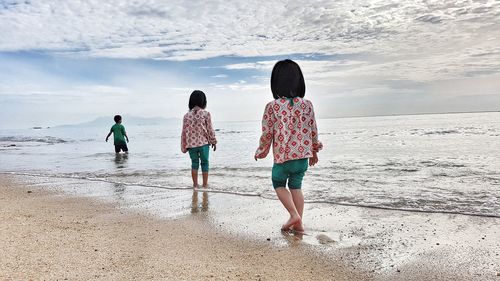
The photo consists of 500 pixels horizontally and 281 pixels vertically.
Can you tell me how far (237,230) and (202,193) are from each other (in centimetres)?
259

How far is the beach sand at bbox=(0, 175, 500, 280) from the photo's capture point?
308cm

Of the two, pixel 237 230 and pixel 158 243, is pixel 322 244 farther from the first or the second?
pixel 158 243

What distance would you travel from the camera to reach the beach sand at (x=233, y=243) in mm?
3080

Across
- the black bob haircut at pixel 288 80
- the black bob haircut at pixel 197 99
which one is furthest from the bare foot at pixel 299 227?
the black bob haircut at pixel 197 99

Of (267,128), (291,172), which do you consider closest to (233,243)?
(291,172)

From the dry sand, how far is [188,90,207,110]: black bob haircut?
297cm

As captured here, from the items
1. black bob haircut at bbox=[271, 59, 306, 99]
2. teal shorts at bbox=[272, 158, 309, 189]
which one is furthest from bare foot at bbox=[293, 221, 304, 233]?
black bob haircut at bbox=[271, 59, 306, 99]

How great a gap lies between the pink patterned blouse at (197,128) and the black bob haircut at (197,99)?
0.26ft

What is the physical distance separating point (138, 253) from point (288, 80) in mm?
2391

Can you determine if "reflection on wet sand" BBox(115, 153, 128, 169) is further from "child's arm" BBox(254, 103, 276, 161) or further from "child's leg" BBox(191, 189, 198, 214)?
"child's arm" BBox(254, 103, 276, 161)

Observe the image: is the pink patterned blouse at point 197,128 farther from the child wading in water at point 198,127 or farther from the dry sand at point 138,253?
the dry sand at point 138,253

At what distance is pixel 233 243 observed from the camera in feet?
12.8

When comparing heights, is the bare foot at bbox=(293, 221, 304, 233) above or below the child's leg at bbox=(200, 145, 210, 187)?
below

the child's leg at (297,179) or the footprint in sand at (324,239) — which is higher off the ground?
the child's leg at (297,179)
